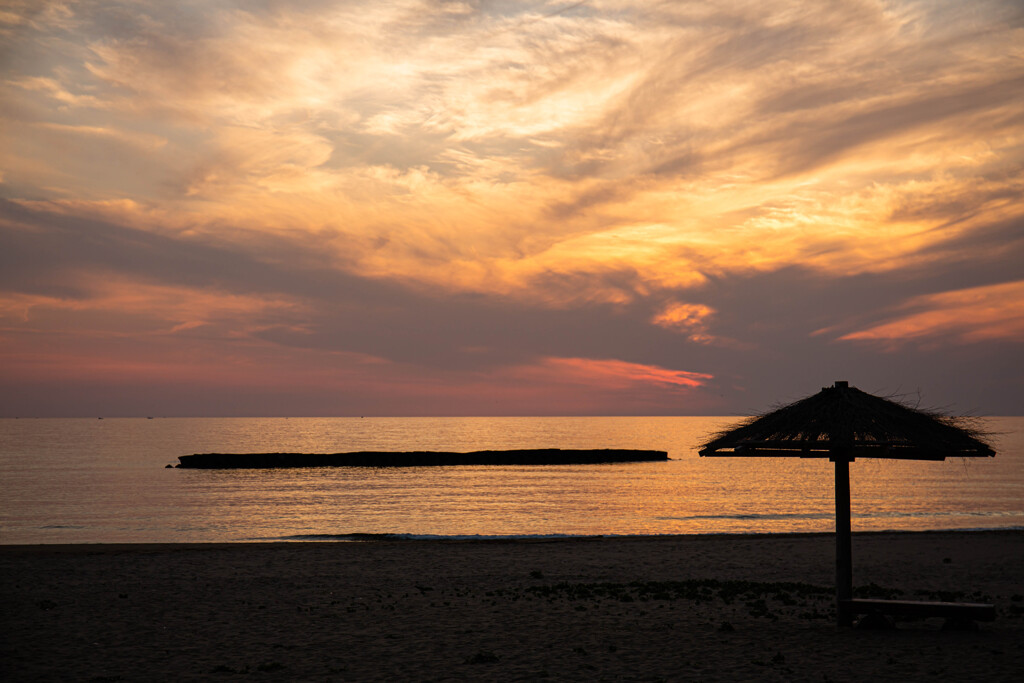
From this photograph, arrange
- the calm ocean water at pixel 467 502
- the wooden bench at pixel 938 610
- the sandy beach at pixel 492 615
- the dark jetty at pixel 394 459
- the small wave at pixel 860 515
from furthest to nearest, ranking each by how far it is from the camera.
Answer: the dark jetty at pixel 394 459 < the small wave at pixel 860 515 < the calm ocean water at pixel 467 502 < the wooden bench at pixel 938 610 < the sandy beach at pixel 492 615

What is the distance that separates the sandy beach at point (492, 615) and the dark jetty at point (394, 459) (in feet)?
239

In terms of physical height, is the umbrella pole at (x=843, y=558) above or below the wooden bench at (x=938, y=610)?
above

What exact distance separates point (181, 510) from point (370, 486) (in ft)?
72.8

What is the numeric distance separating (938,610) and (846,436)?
3.13m

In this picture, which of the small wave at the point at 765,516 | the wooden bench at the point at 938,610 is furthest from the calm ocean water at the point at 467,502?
the wooden bench at the point at 938,610

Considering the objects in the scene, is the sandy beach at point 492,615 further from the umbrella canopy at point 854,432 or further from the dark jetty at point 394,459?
the dark jetty at point 394,459

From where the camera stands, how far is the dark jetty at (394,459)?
310ft

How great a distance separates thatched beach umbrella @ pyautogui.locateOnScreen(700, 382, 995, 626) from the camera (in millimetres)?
11758

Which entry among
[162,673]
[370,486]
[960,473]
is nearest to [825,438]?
[162,673]

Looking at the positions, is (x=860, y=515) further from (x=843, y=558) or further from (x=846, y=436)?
(x=846, y=436)

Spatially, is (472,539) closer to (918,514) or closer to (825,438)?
(825,438)

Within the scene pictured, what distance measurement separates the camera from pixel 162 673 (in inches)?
398

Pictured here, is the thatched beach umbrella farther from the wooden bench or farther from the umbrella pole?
the wooden bench

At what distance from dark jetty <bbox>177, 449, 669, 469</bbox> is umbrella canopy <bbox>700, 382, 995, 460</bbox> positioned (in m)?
89.5
